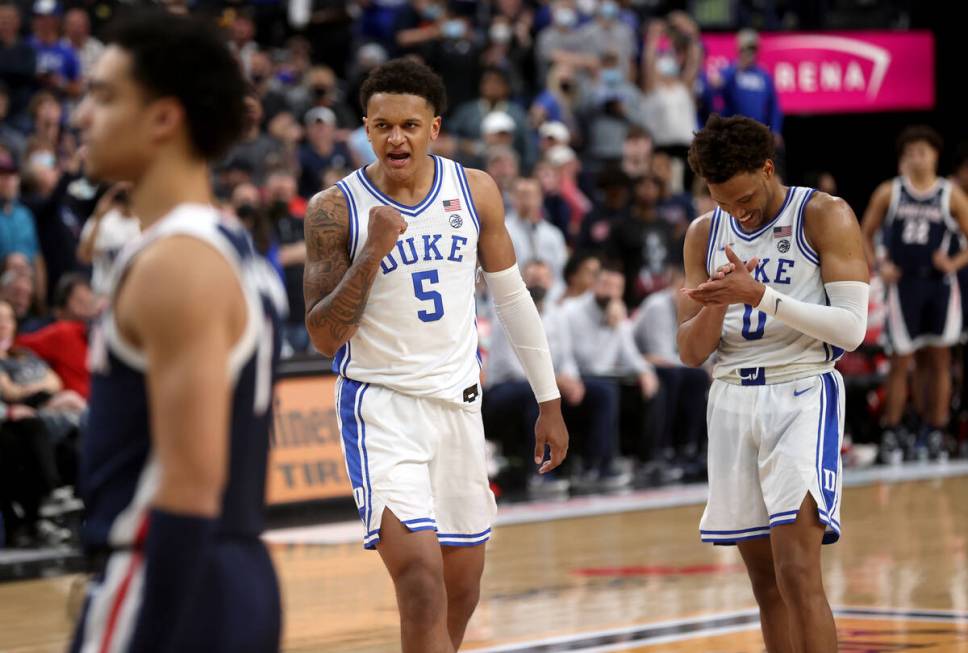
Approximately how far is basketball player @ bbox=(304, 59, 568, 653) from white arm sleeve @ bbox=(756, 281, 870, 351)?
0.92 metres

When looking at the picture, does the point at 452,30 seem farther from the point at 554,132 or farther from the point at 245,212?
the point at 245,212

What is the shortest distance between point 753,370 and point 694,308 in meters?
0.30

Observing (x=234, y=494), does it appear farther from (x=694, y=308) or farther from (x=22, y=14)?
(x=22, y=14)

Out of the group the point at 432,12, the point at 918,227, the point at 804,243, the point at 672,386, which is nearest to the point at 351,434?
the point at 804,243

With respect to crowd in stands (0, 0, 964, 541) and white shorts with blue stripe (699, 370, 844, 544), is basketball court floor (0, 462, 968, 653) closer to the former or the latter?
crowd in stands (0, 0, 964, 541)

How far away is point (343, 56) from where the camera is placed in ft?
58.3

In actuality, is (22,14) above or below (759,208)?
above

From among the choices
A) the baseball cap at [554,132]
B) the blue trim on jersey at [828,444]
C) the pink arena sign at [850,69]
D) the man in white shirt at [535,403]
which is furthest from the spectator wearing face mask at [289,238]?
the pink arena sign at [850,69]

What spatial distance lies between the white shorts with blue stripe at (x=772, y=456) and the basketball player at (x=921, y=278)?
312 inches

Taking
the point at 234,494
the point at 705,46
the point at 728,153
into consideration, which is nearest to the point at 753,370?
the point at 728,153

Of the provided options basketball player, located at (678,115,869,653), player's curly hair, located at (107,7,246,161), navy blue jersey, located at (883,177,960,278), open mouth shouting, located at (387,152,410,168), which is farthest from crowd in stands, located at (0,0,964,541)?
player's curly hair, located at (107,7,246,161)

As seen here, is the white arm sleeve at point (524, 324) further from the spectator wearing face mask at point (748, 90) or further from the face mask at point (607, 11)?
the face mask at point (607, 11)

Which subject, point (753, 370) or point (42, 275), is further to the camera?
point (42, 275)

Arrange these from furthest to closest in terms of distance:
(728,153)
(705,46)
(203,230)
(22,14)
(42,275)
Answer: (705,46) → (22,14) → (42,275) → (728,153) → (203,230)
